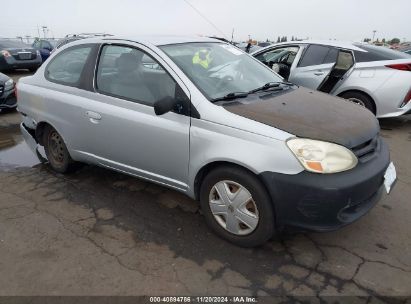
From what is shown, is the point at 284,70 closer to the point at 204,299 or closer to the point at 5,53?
the point at 204,299

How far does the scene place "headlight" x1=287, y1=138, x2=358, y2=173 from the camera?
2.52m

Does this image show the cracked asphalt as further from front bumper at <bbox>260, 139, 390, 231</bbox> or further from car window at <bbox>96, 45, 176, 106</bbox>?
car window at <bbox>96, 45, 176, 106</bbox>

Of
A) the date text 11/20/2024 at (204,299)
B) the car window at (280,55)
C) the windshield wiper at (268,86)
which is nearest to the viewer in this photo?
the date text 11/20/2024 at (204,299)

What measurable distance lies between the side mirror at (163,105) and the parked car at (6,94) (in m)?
5.64

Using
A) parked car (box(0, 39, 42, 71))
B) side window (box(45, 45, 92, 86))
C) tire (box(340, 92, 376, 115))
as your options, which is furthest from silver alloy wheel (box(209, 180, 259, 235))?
parked car (box(0, 39, 42, 71))

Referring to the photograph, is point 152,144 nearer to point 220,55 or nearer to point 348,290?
point 220,55

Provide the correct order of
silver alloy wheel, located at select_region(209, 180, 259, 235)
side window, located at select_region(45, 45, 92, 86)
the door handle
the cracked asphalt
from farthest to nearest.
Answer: side window, located at select_region(45, 45, 92, 86) → the door handle → silver alloy wheel, located at select_region(209, 180, 259, 235) → the cracked asphalt

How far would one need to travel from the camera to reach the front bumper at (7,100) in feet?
23.8

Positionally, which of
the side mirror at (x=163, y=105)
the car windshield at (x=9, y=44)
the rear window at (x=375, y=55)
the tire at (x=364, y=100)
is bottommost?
the car windshield at (x=9, y=44)

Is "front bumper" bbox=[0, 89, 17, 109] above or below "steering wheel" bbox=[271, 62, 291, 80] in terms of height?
below

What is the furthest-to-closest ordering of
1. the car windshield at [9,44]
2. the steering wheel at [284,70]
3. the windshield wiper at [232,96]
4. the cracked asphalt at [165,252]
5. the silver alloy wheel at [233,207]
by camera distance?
the car windshield at [9,44]
the steering wheel at [284,70]
the windshield wiper at [232,96]
the silver alloy wheel at [233,207]
the cracked asphalt at [165,252]

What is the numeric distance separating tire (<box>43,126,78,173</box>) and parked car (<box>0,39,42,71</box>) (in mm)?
11127

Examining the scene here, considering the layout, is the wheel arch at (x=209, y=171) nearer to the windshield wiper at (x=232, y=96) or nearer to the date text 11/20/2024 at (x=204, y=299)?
the windshield wiper at (x=232, y=96)

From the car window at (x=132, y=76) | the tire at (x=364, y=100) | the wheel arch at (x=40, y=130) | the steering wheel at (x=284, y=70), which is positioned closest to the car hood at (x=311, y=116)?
the car window at (x=132, y=76)
